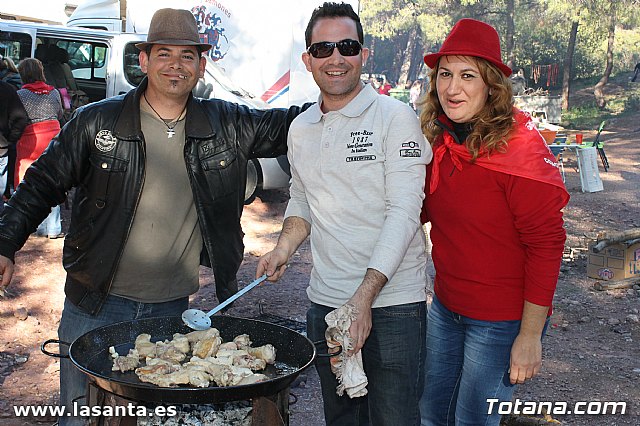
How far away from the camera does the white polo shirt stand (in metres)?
2.91

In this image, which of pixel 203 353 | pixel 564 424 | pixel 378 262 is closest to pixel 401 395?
pixel 378 262

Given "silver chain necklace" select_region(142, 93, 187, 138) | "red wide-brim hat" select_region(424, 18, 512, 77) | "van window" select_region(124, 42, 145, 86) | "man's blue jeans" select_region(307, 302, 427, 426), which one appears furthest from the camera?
"van window" select_region(124, 42, 145, 86)

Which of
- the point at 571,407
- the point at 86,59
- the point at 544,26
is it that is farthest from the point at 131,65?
the point at 544,26

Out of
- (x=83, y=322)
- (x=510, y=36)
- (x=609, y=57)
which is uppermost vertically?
(x=510, y=36)

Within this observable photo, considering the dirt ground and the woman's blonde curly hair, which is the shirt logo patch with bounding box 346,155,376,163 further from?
the dirt ground

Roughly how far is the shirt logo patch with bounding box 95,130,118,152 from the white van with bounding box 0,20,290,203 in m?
6.78

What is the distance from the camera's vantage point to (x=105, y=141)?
3.41 m

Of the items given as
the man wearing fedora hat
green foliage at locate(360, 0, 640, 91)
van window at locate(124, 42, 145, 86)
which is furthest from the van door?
green foliage at locate(360, 0, 640, 91)

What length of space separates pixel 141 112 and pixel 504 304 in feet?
6.16

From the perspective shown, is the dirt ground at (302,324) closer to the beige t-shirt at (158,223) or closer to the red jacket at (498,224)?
the beige t-shirt at (158,223)

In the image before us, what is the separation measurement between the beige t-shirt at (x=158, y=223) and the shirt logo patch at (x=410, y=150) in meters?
1.11

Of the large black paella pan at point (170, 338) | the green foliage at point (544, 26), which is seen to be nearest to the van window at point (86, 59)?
the large black paella pan at point (170, 338)

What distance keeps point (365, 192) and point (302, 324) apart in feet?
11.1

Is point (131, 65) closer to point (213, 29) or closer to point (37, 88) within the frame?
point (213, 29)
